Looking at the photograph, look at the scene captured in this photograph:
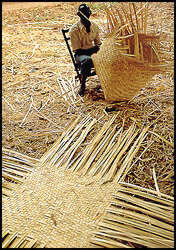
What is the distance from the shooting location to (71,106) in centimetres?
203

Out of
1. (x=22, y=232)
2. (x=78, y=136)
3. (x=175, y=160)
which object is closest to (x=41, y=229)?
(x=22, y=232)

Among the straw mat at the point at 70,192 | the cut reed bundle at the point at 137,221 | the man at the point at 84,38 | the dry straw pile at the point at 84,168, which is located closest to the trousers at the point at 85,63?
the man at the point at 84,38

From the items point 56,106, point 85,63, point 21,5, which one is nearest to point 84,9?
point 85,63

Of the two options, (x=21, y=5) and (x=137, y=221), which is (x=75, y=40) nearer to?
(x=137, y=221)

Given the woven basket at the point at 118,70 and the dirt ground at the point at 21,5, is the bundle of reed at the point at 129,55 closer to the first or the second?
the woven basket at the point at 118,70

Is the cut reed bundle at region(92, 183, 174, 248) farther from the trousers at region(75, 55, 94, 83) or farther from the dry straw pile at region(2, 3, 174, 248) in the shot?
the trousers at region(75, 55, 94, 83)

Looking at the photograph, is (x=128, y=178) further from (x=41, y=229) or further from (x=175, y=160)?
(x=41, y=229)

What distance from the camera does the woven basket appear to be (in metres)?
1.57

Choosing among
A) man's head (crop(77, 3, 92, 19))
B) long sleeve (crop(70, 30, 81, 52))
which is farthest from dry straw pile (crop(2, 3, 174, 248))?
man's head (crop(77, 3, 92, 19))

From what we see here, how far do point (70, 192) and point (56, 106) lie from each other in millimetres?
970

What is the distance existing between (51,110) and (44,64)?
104 centimetres

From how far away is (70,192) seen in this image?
129cm

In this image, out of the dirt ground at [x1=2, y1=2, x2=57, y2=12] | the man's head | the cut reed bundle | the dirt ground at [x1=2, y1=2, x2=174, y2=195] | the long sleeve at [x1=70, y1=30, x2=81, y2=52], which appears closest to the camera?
the cut reed bundle

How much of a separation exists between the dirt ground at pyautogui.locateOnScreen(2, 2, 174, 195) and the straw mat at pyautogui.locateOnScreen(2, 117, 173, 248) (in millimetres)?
88
